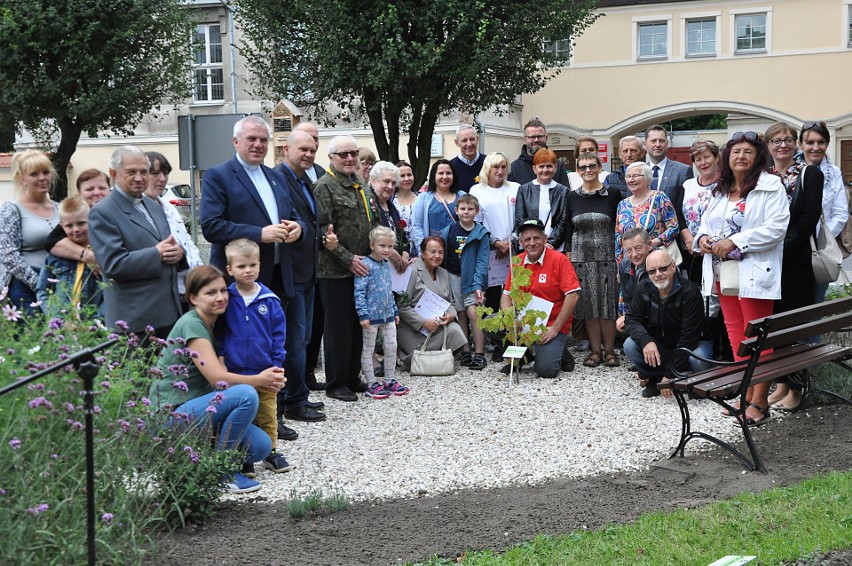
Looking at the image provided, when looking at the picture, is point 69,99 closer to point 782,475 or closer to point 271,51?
point 271,51

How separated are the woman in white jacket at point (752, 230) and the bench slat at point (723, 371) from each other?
270 millimetres

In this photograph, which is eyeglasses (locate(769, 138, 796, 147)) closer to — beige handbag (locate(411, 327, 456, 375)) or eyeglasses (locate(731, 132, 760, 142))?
eyeglasses (locate(731, 132, 760, 142))

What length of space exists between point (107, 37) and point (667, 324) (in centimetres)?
2039

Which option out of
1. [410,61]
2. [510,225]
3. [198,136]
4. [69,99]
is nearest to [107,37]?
[69,99]

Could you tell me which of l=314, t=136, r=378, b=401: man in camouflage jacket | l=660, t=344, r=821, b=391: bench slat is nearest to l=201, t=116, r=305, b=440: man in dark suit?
l=314, t=136, r=378, b=401: man in camouflage jacket

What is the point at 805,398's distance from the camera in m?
7.15

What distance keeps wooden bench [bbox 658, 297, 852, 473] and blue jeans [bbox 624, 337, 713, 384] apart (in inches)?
44.2

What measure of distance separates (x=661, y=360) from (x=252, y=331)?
3657 mm

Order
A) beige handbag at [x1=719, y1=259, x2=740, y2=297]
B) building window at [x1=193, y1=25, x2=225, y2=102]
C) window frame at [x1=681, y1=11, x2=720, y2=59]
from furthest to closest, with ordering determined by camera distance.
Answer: building window at [x1=193, y1=25, x2=225, y2=102]
window frame at [x1=681, y1=11, x2=720, y2=59]
beige handbag at [x1=719, y1=259, x2=740, y2=297]

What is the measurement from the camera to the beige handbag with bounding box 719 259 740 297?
7066 millimetres

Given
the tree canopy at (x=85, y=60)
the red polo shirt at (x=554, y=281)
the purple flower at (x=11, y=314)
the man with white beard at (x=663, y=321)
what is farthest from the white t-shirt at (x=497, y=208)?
the tree canopy at (x=85, y=60)

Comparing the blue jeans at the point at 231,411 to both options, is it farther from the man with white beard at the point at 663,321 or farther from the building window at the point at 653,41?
the building window at the point at 653,41

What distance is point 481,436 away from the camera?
6918 mm

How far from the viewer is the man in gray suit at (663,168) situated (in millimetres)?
9172
